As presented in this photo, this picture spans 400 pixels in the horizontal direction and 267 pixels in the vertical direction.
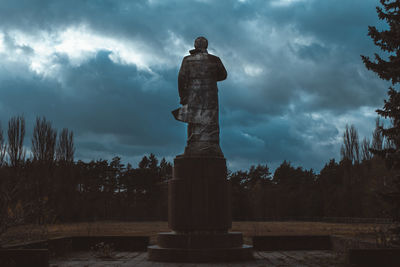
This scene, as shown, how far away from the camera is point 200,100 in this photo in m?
12.5

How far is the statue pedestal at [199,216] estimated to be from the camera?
11.0 meters

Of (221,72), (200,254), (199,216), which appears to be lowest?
(200,254)

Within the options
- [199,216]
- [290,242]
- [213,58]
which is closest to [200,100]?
[213,58]

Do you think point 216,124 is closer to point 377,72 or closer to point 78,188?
point 377,72

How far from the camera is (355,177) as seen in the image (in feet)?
160

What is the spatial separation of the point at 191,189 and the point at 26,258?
4139mm

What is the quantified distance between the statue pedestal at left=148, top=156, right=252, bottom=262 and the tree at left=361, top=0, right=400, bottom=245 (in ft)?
13.5

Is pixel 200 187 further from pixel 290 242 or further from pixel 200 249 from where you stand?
pixel 290 242

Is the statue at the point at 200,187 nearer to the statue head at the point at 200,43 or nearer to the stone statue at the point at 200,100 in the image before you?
the stone statue at the point at 200,100

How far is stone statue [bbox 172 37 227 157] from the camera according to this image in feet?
40.0

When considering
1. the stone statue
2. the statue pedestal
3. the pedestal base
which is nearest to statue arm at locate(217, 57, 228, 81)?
the stone statue

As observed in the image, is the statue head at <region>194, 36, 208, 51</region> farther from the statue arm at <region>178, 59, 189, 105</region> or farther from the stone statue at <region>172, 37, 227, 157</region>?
the statue arm at <region>178, 59, 189, 105</region>

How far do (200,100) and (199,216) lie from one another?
123 inches

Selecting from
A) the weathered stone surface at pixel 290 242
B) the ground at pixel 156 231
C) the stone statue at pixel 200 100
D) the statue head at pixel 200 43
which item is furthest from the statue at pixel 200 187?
the ground at pixel 156 231
